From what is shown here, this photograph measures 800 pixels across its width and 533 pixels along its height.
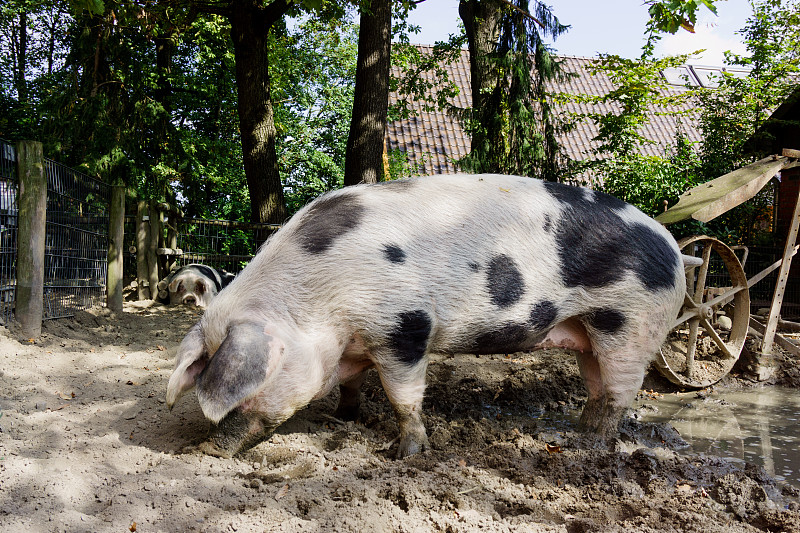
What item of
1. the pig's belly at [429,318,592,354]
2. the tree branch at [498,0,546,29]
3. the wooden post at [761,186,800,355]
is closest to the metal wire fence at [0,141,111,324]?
the pig's belly at [429,318,592,354]

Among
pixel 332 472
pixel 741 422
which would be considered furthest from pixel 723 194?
pixel 332 472

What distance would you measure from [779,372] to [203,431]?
616 cm

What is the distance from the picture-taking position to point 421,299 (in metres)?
3.38

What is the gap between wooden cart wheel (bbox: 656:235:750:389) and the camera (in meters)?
6.08

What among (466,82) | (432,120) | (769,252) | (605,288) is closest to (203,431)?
(605,288)

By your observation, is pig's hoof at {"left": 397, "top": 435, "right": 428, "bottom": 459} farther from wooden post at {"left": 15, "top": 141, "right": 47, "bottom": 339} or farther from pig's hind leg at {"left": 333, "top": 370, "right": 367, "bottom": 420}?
wooden post at {"left": 15, "top": 141, "right": 47, "bottom": 339}

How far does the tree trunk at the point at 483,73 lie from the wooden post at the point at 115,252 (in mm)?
4787

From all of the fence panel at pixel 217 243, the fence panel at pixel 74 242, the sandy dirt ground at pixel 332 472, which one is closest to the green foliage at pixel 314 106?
the fence panel at pixel 217 243

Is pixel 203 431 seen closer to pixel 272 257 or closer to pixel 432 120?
pixel 272 257

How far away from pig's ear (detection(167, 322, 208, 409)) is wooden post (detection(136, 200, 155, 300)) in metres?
6.71

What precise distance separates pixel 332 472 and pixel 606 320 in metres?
1.90

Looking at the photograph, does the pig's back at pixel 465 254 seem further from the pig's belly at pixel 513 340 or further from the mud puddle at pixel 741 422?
the mud puddle at pixel 741 422

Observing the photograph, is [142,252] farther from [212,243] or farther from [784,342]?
[784,342]

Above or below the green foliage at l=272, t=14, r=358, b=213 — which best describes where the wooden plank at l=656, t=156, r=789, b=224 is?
below
